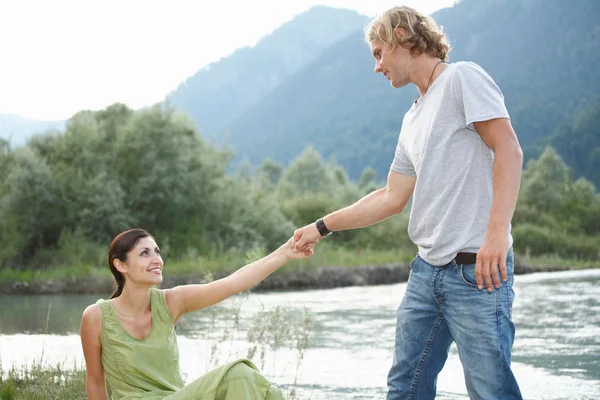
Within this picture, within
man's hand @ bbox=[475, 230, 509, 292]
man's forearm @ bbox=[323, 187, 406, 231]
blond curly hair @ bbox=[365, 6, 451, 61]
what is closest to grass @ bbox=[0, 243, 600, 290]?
man's forearm @ bbox=[323, 187, 406, 231]

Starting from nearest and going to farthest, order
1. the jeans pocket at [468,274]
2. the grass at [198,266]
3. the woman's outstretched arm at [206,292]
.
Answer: the jeans pocket at [468,274], the woman's outstretched arm at [206,292], the grass at [198,266]

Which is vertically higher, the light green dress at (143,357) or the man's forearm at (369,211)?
the man's forearm at (369,211)

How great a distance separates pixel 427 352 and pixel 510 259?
53 cm

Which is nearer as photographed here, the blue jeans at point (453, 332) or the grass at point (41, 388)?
the blue jeans at point (453, 332)

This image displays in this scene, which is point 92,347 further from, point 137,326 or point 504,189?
point 504,189

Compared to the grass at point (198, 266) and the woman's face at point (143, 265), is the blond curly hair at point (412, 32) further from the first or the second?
the grass at point (198, 266)

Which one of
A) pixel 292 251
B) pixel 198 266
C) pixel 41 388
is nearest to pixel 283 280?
pixel 198 266

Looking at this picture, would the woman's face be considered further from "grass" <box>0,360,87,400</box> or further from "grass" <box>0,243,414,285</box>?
"grass" <box>0,243,414,285</box>

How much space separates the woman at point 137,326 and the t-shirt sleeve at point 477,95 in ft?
4.55

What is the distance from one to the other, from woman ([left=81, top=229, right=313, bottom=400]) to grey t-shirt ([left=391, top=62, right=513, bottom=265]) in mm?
1096

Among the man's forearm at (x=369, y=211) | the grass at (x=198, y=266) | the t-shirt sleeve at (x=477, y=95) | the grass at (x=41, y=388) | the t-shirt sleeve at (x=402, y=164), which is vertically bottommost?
the grass at (x=41, y=388)

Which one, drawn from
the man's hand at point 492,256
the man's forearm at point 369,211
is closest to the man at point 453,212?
the man's hand at point 492,256

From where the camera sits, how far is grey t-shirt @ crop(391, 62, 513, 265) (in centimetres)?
316

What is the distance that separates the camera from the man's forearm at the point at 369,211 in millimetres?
3889
